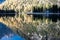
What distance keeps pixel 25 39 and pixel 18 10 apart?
4800cm

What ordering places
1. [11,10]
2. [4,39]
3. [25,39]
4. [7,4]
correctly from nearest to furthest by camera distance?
1. [25,39]
2. [4,39]
3. [11,10]
4. [7,4]

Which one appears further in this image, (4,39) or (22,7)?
(22,7)

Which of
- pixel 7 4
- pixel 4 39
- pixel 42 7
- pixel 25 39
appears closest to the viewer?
pixel 25 39

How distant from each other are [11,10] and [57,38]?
48.0 metres

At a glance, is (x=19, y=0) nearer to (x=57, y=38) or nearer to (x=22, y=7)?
(x=22, y=7)

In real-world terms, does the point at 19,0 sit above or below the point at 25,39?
below

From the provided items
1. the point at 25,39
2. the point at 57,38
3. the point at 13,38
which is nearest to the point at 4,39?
the point at 13,38

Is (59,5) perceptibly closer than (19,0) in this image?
Yes

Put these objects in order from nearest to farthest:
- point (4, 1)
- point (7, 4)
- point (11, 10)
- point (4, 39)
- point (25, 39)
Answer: point (25, 39)
point (4, 39)
point (11, 10)
point (7, 4)
point (4, 1)

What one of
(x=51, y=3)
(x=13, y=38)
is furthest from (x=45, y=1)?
(x=13, y=38)

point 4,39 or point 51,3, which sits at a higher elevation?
point 4,39

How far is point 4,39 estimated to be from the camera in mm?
11727

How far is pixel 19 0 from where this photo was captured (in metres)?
64.0

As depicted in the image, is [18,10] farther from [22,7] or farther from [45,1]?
[45,1]
